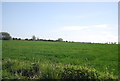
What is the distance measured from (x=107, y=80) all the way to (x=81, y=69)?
0.75m

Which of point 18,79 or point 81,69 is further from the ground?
point 81,69

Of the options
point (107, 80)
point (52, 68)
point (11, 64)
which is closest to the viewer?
point (107, 80)

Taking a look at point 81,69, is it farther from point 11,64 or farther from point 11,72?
point 11,64

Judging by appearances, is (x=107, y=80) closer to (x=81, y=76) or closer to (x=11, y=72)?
(x=81, y=76)

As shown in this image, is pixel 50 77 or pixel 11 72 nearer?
pixel 50 77

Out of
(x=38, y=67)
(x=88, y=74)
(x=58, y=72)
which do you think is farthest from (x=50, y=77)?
(x=88, y=74)

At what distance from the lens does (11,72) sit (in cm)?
504

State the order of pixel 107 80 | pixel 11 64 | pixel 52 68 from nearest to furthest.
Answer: pixel 107 80 → pixel 52 68 → pixel 11 64

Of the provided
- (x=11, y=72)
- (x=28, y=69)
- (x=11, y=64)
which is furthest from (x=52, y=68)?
(x=11, y=64)

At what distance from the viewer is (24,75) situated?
484cm

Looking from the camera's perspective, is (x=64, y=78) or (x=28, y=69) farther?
(x=28, y=69)

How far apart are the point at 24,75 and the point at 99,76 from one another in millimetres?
2184

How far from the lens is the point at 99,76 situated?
14.5ft

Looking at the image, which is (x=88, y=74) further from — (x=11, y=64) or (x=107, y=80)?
(x=11, y=64)
